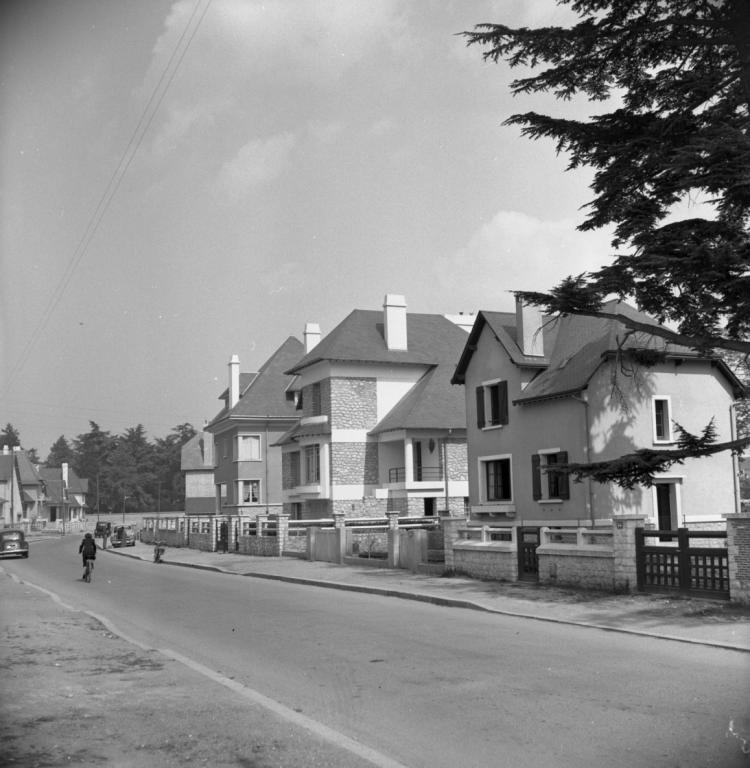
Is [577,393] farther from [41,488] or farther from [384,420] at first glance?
[41,488]

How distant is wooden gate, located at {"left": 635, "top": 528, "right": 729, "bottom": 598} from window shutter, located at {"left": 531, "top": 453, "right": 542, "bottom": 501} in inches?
507

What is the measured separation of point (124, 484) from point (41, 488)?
1873cm

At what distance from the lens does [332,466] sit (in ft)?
145

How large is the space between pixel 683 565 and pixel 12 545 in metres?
36.7

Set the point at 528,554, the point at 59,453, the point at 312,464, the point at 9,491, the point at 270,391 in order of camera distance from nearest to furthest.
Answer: the point at 528,554 → the point at 312,464 → the point at 270,391 → the point at 9,491 → the point at 59,453

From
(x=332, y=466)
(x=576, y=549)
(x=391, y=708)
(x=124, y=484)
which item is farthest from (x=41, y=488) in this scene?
(x=391, y=708)

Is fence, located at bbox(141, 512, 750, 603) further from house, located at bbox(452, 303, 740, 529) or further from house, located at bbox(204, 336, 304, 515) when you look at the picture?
house, located at bbox(204, 336, 304, 515)

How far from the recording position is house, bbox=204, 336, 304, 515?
55031 mm

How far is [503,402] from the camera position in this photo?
1289 inches

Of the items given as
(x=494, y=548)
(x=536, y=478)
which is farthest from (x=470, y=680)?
(x=536, y=478)

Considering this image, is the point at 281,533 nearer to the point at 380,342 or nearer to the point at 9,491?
the point at 380,342

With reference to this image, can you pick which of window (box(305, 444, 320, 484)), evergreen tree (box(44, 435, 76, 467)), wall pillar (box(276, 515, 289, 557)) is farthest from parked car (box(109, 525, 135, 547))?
evergreen tree (box(44, 435, 76, 467))

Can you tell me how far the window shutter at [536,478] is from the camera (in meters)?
30.4

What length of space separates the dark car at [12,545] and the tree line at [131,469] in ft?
241
